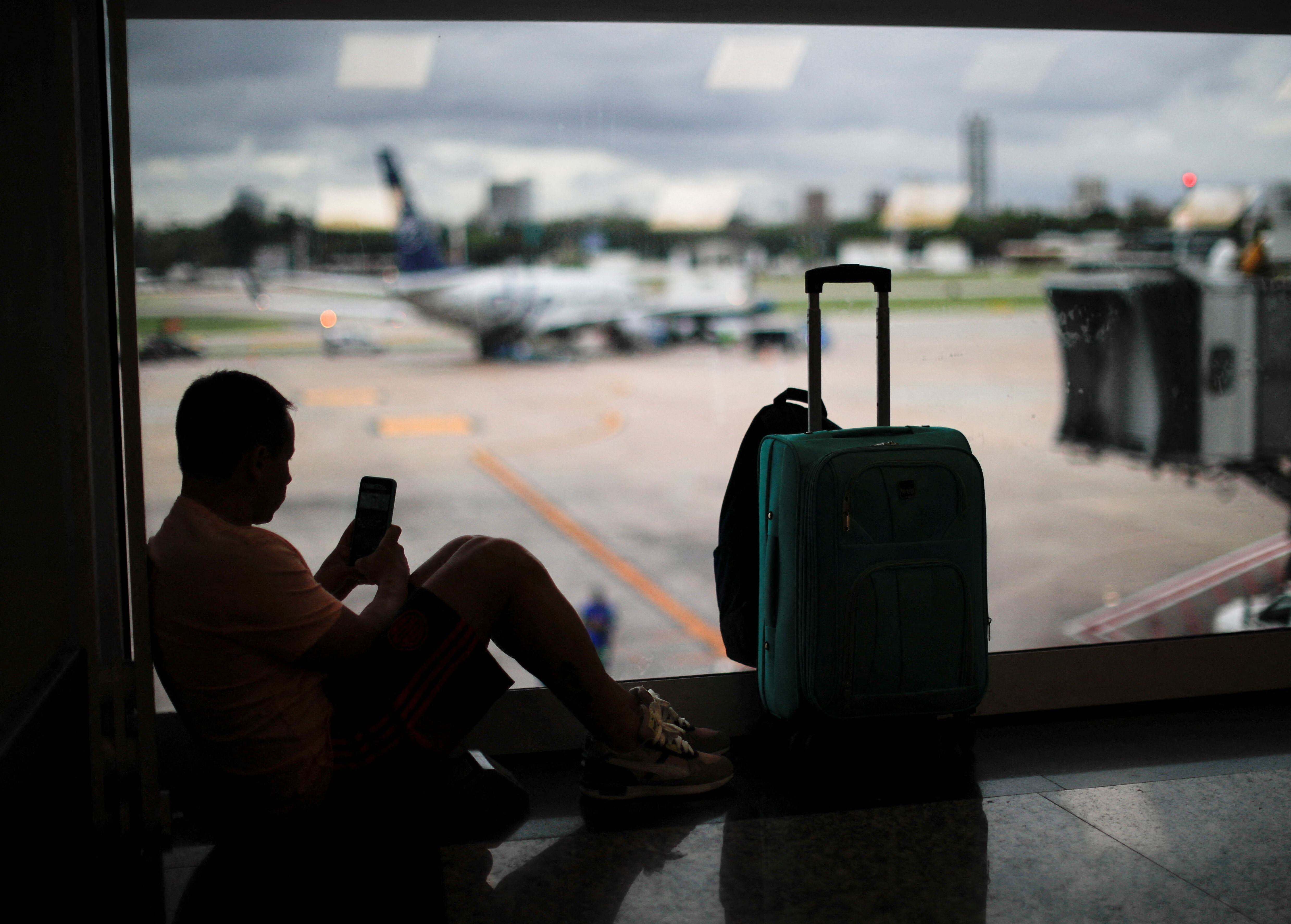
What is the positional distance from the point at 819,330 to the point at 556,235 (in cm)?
273

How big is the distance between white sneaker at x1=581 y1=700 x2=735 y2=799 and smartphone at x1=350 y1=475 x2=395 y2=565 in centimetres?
58

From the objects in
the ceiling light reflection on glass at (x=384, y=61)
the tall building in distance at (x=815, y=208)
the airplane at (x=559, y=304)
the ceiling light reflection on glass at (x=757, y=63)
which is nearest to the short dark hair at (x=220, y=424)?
the ceiling light reflection on glass at (x=384, y=61)

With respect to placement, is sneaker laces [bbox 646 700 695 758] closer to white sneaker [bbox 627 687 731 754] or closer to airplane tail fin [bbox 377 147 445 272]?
white sneaker [bbox 627 687 731 754]

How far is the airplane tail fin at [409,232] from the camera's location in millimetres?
4543

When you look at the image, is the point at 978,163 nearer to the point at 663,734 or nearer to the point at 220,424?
the point at 663,734

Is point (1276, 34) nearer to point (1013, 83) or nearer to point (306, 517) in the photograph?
point (1013, 83)

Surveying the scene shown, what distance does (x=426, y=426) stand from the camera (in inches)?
591

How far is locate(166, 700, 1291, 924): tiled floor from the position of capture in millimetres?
1445

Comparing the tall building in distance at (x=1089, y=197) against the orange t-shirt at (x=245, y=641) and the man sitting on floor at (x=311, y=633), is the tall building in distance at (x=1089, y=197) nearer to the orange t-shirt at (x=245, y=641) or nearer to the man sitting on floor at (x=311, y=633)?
the man sitting on floor at (x=311, y=633)

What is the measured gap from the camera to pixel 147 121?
1942 mm

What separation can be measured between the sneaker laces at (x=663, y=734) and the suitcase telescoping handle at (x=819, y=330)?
0.62 meters

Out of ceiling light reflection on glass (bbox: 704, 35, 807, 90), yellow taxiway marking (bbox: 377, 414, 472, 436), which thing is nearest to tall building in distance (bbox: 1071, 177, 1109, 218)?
ceiling light reflection on glass (bbox: 704, 35, 807, 90)

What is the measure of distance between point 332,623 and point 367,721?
218 millimetres

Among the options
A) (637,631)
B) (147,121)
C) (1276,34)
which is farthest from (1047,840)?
(637,631)
